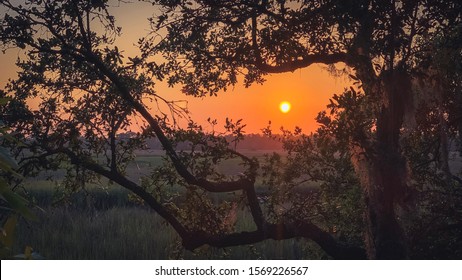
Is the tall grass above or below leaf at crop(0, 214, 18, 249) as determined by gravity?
below

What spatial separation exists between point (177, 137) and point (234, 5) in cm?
211

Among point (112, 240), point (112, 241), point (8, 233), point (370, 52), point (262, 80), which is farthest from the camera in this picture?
point (112, 240)

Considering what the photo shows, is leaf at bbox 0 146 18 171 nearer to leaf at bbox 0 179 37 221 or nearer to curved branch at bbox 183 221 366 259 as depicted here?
leaf at bbox 0 179 37 221

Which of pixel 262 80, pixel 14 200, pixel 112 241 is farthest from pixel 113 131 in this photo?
pixel 112 241

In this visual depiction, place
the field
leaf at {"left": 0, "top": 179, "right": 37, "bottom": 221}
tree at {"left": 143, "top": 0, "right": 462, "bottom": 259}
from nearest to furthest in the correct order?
leaf at {"left": 0, "top": 179, "right": 37, "bottom": 221} → tree at {"left": 143, "top": 0, "right": 462, "bottom": 259} → the field

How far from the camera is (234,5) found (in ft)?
23.9

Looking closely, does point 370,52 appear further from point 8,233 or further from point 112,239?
point 112,239

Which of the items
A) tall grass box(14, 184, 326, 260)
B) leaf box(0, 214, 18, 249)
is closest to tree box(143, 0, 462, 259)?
leaf box(0, 214, 18, 249)

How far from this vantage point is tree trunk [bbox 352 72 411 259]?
22.5 ft

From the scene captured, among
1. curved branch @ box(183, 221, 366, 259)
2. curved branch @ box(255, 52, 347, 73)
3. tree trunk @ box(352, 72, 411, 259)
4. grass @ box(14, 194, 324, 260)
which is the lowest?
grass @ box(14, 194, 324, 260)

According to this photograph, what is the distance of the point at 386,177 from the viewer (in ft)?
22.5

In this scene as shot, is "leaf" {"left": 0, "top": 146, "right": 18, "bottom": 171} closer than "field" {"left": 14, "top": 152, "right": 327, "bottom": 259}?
Yes

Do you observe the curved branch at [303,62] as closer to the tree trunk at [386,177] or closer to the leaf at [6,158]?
the tree trunk at [386,177]
